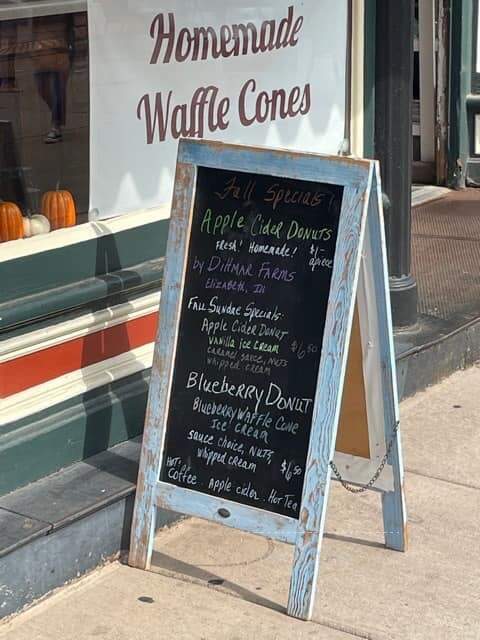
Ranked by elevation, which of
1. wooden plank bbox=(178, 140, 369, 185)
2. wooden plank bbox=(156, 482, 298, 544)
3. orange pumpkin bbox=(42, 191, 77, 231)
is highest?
wooden plank bbox=(178, 140, 369, 185)

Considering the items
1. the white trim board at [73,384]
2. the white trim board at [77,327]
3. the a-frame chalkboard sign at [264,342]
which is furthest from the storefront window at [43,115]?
the a-frame chalkboard sign at [264,342]

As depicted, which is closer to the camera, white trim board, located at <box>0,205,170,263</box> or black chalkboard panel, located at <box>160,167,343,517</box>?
black chalkboard panel, located at <box>160,167,343,517</box>

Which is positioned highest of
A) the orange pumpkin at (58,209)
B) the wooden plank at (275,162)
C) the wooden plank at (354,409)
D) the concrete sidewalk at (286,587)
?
the wooden plank at (275,162)

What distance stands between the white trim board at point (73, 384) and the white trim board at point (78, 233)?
490 millimetres

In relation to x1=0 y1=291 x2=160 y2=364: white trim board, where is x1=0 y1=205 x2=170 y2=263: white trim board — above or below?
above

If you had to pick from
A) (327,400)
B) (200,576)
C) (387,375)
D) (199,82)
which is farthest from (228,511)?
(199,82)

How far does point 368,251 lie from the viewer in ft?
12.7

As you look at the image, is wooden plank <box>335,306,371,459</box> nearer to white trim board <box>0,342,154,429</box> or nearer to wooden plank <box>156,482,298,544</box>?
wooden plank <box>156,482,298,544</box>

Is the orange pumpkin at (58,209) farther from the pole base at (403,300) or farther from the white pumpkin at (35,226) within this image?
the pole base at (403,300)

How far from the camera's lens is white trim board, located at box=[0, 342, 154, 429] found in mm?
4113

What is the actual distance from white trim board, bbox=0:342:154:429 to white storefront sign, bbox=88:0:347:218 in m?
0.59

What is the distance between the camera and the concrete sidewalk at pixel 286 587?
367cm

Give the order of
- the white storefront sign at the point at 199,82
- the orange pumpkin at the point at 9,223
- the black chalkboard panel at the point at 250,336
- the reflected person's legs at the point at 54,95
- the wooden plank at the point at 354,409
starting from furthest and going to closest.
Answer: the white storefront sign at the point at 199,82, the reflected person's legs at the point at 54,95, the orange pumpkin at the point at 9,223, the wooden plank at the point at 354,409, the black chalkboard panel at the point at 250,336

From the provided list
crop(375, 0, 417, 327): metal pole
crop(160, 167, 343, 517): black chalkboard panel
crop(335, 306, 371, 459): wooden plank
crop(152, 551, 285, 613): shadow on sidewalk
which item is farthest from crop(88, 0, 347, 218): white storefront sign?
crop(152, 551, 285, 613): shadow on sidewalk
